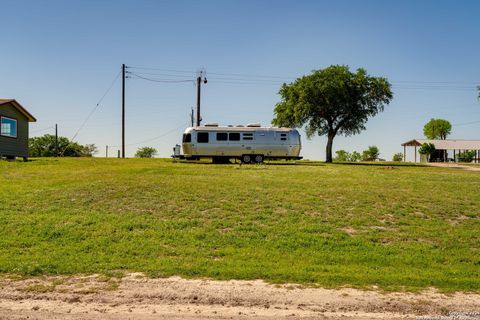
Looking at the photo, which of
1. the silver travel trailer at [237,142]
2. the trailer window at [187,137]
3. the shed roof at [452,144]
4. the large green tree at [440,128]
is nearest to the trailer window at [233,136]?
the silver travel trailer at [237,142]

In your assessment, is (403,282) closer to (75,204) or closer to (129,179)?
(75,204)

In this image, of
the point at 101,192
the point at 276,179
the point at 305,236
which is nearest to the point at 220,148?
the point at 276,179

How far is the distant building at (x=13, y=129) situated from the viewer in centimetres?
3331

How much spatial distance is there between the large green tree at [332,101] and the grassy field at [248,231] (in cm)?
3043

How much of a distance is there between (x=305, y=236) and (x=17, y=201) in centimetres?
960

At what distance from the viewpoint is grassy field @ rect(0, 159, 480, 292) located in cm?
951

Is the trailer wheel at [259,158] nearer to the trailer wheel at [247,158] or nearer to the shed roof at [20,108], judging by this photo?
the trailer wheel at [247,158]

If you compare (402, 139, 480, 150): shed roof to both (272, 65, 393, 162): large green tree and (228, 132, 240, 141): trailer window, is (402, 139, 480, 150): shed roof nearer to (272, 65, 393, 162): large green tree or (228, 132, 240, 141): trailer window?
(272, 65, 393, 162): large green tree

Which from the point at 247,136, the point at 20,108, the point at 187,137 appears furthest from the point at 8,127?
the point at 247,136

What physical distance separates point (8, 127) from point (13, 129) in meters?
0.64

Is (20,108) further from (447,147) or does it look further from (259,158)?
(447,147)

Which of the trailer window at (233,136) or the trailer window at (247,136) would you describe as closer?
the trailer window at (233,136)

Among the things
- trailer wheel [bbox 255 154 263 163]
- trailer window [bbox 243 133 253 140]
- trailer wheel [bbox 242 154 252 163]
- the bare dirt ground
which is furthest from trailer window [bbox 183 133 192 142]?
the bare dirt ground

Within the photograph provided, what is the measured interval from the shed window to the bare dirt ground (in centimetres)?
2784
